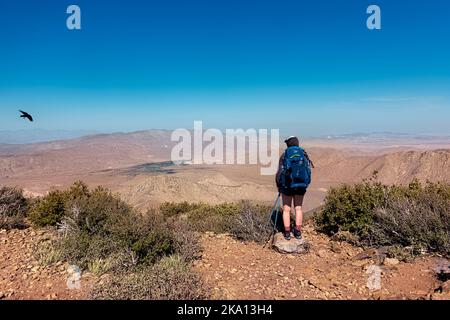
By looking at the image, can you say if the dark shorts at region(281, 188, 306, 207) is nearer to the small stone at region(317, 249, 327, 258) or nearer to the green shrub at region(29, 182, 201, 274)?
the small stone at region(317, 249, 327, 258)

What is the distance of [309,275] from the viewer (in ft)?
14.5

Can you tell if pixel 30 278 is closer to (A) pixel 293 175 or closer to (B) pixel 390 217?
(A) pixel 293 175

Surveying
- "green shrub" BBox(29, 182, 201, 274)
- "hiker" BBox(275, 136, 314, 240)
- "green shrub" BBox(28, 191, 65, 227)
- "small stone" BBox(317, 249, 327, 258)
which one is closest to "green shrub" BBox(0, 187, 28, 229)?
"green shrub" BBox(28, 191, 65, 227)

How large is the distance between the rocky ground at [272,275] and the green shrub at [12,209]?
1.83 ft

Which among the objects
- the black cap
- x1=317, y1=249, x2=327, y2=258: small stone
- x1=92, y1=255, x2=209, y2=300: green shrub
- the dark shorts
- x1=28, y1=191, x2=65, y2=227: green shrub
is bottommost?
x1=317, y1=249, x2=327, y2=258: small stone

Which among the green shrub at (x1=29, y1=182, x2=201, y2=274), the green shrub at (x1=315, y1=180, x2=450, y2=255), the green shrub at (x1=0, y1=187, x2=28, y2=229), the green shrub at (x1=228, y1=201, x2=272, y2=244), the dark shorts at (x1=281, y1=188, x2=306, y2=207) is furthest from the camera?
the green shrub at (x1=0, y1=187, x2=28, y2=229)

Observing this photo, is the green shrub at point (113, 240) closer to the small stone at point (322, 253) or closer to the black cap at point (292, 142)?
the small stone at point (322, 253)

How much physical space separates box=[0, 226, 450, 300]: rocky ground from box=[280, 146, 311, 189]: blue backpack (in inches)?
48.7

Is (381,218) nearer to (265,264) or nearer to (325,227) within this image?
(325,227)

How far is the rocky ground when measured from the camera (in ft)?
12.3

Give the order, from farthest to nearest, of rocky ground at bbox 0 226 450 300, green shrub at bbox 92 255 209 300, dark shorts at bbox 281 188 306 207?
dark shorts at bbox 281 188 306 207, rocky ground at bbox 0 226 450 300, green shrub at bbox 92 255 209 300

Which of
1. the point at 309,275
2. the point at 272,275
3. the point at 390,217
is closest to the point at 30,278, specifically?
the point at 272,275

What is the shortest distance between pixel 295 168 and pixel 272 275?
1.77 metres
